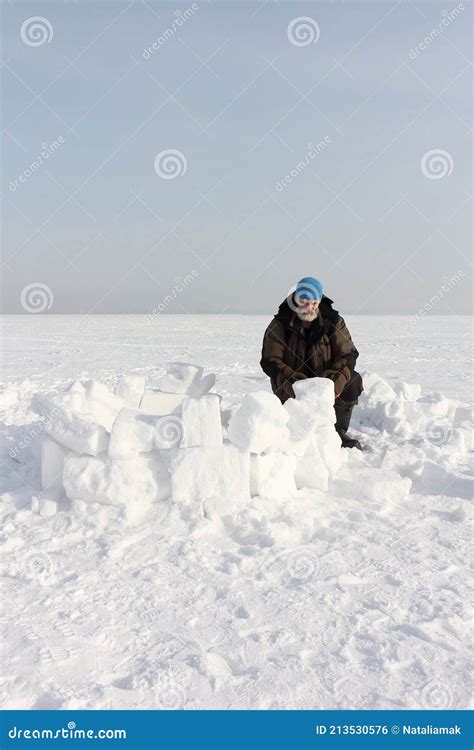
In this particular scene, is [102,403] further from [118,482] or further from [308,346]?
[308,346]

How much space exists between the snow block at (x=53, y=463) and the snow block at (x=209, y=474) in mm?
729

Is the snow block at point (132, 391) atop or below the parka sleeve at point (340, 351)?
below

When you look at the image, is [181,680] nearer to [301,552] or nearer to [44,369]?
[301,552]

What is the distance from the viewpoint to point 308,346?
511cm

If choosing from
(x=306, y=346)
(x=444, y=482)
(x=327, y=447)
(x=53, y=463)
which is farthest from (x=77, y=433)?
(x=444, y=482)

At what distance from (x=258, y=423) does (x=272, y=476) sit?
1.28 ft

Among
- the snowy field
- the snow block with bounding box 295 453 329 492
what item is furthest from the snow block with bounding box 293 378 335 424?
the snowy field

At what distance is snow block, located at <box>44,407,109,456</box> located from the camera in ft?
12.5

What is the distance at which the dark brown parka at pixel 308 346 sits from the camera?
16.6 ft

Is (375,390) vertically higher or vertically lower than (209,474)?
higher
